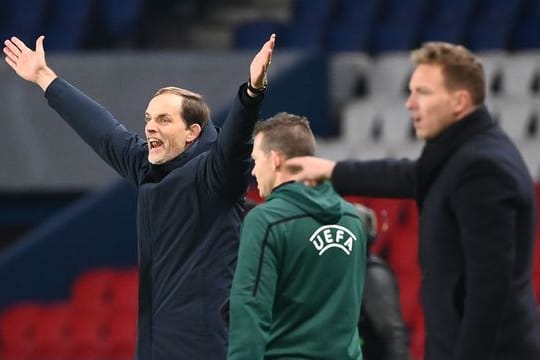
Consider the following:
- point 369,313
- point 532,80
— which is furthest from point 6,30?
point 369,313

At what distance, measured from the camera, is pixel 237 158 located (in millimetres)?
4703

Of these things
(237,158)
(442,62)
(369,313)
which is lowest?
(369,313)

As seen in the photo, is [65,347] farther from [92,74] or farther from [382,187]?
[382,187]

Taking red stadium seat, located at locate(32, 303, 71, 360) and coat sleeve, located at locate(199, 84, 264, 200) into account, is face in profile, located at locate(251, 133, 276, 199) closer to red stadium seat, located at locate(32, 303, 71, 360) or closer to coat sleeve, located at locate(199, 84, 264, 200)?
coat sleeve, located at locate(199, 84, 264, 200)

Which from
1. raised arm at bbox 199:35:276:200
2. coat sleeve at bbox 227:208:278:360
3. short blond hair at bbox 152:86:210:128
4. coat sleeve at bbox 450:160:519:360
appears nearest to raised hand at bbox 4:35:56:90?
short blond hair at bbox 152:86:210:128

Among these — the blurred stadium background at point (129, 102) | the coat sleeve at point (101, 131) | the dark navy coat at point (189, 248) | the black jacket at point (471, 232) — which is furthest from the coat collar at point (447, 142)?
the blurred stadium background at point (129, 102)

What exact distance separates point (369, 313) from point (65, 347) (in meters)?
5.93

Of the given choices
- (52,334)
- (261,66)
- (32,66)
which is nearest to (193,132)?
(261,66)

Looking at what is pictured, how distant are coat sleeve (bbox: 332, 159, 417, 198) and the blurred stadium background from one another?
21.8 feet

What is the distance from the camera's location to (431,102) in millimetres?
3723

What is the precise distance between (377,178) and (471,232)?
290 millimetres

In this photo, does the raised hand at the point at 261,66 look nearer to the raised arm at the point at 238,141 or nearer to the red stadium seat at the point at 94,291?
the raised arm at the point at 238,141

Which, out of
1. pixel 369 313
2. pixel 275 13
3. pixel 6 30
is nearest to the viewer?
pixel 369 313

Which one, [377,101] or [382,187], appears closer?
[382,187]
